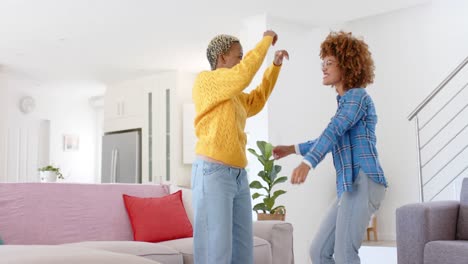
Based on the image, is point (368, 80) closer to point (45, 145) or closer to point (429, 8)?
point (429, 8)

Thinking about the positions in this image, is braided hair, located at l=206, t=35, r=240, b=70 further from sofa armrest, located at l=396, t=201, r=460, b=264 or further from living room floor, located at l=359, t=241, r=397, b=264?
living room floor, located at l=359, t=241, r=397, b=264

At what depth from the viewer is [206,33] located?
6.20 metres

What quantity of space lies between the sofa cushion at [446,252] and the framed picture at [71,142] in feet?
23.5

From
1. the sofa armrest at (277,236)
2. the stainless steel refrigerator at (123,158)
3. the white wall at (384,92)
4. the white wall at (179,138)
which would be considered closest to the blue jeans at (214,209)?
the sofa armrest at (277,236)

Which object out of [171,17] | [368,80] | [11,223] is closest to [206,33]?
[171,17]

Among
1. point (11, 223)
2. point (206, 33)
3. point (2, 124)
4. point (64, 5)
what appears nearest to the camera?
point (11, 223)

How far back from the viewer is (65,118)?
925cm

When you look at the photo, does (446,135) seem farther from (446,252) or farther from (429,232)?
(446,252)

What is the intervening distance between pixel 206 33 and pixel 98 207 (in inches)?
130

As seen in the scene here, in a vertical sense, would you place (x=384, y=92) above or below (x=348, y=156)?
above

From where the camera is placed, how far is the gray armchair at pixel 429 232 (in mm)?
3078

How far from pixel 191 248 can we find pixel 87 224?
2.23 ft

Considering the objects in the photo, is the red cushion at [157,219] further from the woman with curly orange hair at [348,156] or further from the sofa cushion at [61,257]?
the sofa cushion at [61,257]

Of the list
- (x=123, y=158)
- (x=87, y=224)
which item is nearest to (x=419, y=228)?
(x=87, y=224)
